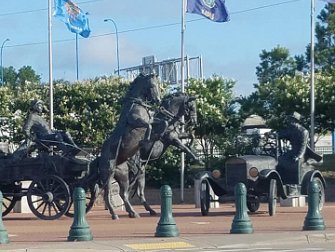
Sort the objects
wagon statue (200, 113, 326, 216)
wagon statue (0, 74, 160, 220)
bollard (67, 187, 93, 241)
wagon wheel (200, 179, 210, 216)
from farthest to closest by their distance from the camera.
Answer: wagon wheel (200, 179, 210, 216) → wagon statue (200, 113, 326, 216) → wagon statue (0, 74, 160, 220) → bollard (67, 187, 93, 241)

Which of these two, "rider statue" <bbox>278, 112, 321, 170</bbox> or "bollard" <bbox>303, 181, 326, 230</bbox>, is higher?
"rider statue" <bbox>278, 112, 321, 170</bbox>

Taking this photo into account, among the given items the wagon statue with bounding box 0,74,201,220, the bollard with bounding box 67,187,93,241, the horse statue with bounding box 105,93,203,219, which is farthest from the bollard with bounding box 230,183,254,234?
the horse statue with bounding box 105,93,203,219

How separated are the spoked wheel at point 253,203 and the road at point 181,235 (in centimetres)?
40

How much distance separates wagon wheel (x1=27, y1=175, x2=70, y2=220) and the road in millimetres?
307

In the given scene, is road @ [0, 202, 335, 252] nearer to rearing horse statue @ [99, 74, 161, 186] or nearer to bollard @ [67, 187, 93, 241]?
bollard @ [67, 187, 93, 241]

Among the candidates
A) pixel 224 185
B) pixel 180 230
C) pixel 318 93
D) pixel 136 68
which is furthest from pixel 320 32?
pixel 180 230

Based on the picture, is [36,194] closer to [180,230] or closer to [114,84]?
[180,230]

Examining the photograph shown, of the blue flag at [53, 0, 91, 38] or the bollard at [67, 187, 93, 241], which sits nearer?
the bollard at [67, 187, 93, 241]

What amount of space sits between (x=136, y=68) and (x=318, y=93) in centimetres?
2700

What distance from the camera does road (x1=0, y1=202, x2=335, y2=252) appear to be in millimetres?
17938

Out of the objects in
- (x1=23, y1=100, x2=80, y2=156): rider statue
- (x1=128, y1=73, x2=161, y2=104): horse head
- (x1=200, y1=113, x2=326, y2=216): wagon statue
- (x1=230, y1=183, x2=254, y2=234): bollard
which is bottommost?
(x1=230, y1=183, x2=254, y2=234): bollard

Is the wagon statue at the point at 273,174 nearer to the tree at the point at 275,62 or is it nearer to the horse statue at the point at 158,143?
the horse statue at the point at 158,143

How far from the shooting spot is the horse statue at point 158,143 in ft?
83.0

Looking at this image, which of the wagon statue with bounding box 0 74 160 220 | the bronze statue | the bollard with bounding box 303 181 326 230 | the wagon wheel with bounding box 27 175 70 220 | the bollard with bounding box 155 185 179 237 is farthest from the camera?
the bronze statue
